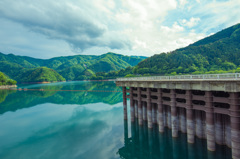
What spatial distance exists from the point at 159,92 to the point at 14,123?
5390cm

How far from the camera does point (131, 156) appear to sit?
24.6m

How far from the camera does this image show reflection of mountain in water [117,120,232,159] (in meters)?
20.8

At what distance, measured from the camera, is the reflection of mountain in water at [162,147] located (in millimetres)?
20828

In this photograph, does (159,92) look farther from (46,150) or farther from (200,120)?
(46,150)

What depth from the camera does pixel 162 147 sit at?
83.4ft

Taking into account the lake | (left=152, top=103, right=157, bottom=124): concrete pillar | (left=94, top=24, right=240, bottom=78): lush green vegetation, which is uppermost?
(left=94, top=24, right=240, bottom=78): lush green vegetation

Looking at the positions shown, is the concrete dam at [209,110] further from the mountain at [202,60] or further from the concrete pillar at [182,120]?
the mountain at [202,60]

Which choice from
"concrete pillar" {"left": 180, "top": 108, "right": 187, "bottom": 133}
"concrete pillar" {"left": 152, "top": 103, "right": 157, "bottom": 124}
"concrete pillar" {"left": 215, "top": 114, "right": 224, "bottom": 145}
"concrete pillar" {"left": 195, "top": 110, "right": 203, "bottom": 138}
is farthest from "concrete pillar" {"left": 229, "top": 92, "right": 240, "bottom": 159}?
"concrete pillar" {"left": 152, "top": 103, "right": 157, "bottom": 124}

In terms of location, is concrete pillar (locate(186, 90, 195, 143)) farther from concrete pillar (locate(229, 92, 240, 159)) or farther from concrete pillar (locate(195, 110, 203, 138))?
concrete pillar (locate(229, 92, 240, 159))

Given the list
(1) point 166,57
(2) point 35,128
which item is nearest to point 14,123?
(2) point 35,128

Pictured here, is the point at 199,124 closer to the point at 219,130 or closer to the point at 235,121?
the point at 219,130

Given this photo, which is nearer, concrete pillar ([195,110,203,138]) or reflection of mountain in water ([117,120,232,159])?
reflection of mountain in water ([117,120,232,159])

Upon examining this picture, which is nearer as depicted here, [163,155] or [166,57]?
[163,155]

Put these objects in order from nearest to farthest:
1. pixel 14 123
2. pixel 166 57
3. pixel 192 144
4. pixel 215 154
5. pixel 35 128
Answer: pixel 215 154 → pixel 192 144 → pixel 35 128 → pixel 14 123 → pixel 166 57
